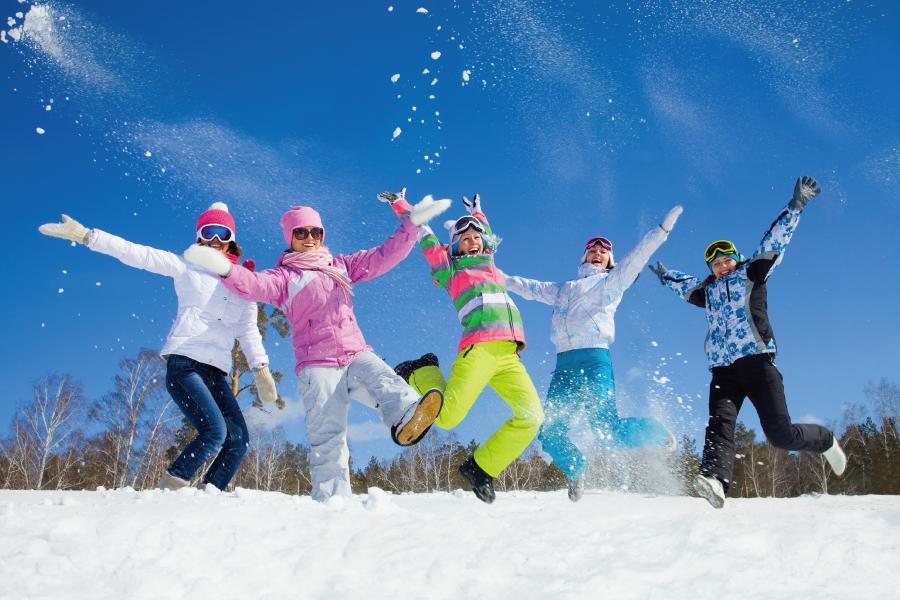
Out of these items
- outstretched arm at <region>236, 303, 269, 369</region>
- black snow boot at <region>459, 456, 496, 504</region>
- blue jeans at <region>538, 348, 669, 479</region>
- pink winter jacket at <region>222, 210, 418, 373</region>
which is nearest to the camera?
pink winter jacket at <region>222, 210, 418, 373</region>

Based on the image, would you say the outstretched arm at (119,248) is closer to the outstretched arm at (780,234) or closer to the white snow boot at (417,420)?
the white snow boot at (417,420)

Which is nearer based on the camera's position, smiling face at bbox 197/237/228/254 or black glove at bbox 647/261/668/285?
smiling face at bbox 197/237/228/254

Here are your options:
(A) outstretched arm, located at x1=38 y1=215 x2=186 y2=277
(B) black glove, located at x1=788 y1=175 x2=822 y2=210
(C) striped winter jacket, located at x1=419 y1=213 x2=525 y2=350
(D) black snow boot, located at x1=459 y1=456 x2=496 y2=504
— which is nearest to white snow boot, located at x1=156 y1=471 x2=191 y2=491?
(A) outstretched arm, located at x1=38 y1=215 x2=186 y2=277

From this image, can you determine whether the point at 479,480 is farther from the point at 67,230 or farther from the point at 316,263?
the point at 67,230

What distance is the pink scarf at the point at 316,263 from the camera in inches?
206

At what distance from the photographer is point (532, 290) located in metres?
6.50

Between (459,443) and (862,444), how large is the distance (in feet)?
64.7

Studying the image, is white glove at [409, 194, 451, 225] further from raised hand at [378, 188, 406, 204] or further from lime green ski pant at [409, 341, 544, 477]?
lime green ski pant at [409, 341, 544, 477]

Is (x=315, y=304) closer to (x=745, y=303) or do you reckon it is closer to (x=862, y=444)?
(x=745, y=303)

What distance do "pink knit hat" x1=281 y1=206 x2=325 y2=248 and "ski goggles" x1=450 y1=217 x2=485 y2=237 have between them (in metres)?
1.24

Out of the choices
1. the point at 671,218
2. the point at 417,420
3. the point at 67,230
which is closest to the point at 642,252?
the point at 671,218

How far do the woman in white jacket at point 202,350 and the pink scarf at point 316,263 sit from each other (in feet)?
2.41

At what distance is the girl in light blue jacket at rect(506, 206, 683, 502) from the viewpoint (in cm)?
567

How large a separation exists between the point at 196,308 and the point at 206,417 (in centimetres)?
94
